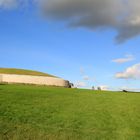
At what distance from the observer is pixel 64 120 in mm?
19234

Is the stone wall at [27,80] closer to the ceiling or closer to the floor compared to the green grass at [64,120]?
closer to the ceiling

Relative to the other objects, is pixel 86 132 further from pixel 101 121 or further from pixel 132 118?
pixel 132 118

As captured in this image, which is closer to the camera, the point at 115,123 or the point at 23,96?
the point at 115,123

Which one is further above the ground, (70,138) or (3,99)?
(3,99)

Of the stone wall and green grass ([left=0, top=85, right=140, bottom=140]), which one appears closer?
green grass ([left=0, top=85, right=140, bottom=140])

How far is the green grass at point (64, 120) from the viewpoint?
16.4m

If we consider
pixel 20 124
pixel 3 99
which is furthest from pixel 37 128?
pixel 3 99

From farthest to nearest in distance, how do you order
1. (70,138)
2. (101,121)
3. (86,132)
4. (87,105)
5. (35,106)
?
(87,105) < (35,106) < (101,121) < (86,132) < (70,138)

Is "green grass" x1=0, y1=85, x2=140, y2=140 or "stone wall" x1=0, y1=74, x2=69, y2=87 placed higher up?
"stone wall" x1=0, y1=74, x2=69, y2=87

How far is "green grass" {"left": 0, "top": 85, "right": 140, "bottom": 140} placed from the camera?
645 inches

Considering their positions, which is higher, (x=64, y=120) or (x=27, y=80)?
(x=27, y=80)

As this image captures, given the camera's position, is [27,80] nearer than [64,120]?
No

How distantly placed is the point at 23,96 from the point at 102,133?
31.9 ft

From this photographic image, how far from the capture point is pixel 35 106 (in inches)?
866
